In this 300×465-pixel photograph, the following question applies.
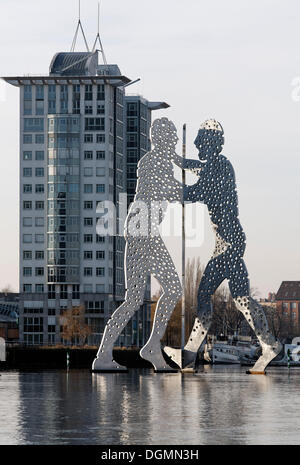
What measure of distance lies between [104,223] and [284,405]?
68.7 metres

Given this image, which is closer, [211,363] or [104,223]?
[211,363]

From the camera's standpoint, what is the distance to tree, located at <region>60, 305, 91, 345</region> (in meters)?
84.3

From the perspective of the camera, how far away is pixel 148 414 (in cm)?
2081

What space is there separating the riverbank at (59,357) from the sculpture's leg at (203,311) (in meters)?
18.2

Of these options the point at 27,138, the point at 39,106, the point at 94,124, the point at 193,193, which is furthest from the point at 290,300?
the point at 193,193

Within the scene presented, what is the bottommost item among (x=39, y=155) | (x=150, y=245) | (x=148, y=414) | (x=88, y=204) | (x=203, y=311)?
(x=148, y=414)

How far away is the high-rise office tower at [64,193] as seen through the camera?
9038cm

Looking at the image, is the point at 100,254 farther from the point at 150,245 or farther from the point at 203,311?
the point at 150,245

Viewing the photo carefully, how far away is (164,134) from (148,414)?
2105cm

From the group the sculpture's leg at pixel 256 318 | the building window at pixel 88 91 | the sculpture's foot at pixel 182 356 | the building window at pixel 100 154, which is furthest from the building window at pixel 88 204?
the sculpture's leg at pixel 256 318
